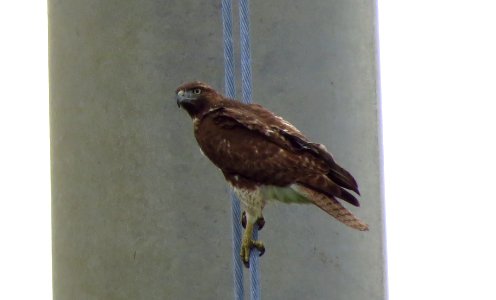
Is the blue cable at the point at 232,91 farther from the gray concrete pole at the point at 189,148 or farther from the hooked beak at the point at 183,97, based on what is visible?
the gray concrete pole at the point at 189,148

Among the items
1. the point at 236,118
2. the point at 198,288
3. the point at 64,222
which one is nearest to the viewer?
the point at 236,118

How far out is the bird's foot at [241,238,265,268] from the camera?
3277 millimetres

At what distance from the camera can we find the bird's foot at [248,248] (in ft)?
10.8

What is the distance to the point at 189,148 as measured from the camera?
399cm

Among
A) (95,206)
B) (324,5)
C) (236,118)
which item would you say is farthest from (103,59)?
(236,118)

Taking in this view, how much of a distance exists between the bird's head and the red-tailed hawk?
0.16 feet

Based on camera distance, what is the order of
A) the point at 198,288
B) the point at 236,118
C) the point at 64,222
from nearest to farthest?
the point at 236,118
the point at 198,288
the point at 64,222

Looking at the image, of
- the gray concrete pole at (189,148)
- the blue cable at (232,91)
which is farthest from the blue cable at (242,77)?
the gray concrete pole at (189,148)

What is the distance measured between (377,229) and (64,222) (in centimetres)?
104

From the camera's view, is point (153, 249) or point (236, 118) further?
point (153, 249)

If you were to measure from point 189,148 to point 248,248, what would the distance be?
77 centimetres

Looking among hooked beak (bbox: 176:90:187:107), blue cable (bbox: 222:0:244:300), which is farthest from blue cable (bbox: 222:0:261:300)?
hooked beak (bbox: 176:90:187:107)

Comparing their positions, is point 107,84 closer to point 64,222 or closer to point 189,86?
point 64,222

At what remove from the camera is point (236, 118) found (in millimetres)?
3184
